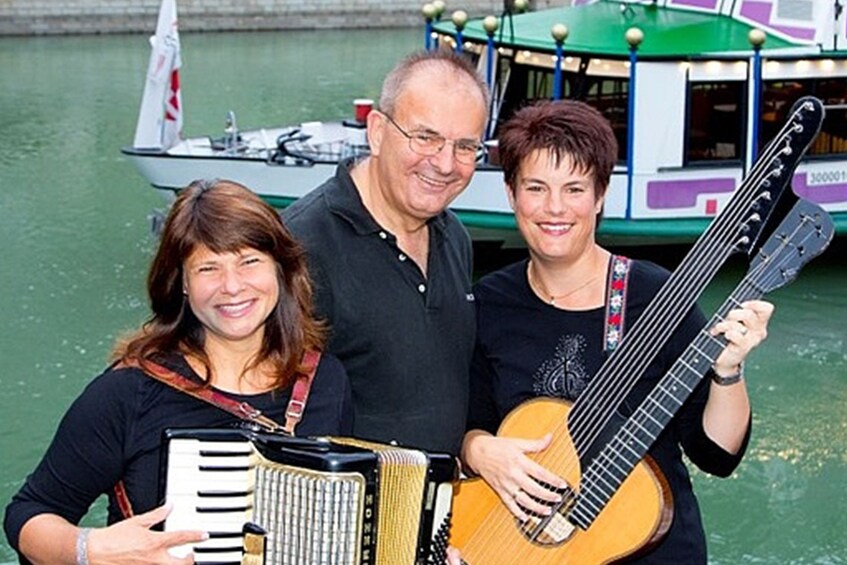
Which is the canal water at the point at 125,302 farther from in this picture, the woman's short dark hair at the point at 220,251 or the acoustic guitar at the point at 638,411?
the woman's short dark hair at the point at 220,251

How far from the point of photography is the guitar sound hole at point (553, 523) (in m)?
2.86

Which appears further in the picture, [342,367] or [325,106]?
[325,106]

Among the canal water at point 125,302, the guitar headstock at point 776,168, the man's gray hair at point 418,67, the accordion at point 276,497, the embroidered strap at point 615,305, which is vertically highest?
the man's gray hair at point 418,67

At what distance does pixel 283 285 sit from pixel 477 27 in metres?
7.30

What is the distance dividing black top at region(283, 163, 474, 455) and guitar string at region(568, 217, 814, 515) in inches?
14.2

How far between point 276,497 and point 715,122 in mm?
6909

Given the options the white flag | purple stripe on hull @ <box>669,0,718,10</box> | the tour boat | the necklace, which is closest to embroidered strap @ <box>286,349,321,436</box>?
the necklace

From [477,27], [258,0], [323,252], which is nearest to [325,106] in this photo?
[477,27]

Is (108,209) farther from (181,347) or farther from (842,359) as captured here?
(181,347)

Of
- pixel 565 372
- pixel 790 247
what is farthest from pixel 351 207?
pixel 790 247

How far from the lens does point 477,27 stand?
31.8 ft

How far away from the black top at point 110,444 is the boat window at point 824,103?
683cm

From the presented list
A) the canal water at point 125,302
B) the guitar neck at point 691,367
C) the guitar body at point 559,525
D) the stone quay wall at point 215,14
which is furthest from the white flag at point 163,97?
the stone quay wall at point 215,14

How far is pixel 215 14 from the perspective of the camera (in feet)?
81.3
